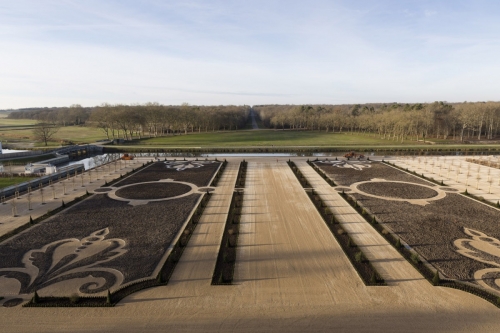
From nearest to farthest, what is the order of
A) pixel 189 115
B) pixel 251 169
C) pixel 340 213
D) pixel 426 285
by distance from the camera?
pixel 426 285 < pixel 340 213 < pixel 251 169 < pixel 189 115

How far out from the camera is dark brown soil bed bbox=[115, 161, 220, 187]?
155 ft

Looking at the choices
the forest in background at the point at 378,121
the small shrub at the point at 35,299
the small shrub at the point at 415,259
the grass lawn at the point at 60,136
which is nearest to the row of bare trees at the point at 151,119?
the forest in background at the point at 378,121

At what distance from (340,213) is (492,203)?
1746cm

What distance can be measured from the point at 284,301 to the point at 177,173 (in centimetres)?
3825

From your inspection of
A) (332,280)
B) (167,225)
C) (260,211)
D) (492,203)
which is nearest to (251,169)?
(260,211)

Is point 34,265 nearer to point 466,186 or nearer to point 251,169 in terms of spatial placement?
point 251,169

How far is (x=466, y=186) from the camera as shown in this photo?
43.2 metres

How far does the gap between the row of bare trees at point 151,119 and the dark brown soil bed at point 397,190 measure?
85.0m

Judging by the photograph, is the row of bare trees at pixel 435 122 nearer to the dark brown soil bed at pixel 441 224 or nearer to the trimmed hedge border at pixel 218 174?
the trimmed hedge border at pixel 218 174

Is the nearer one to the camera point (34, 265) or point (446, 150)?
point (34, 265)

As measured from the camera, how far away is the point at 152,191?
41.0 metres

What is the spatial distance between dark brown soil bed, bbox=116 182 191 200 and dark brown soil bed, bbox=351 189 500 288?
21.7 meters

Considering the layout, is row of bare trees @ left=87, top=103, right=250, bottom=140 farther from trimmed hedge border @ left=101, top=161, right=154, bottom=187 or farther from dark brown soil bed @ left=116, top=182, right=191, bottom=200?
dark brown soil bed @ left=116, top=182, right=191, bottom=200

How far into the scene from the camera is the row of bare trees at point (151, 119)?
106 m
